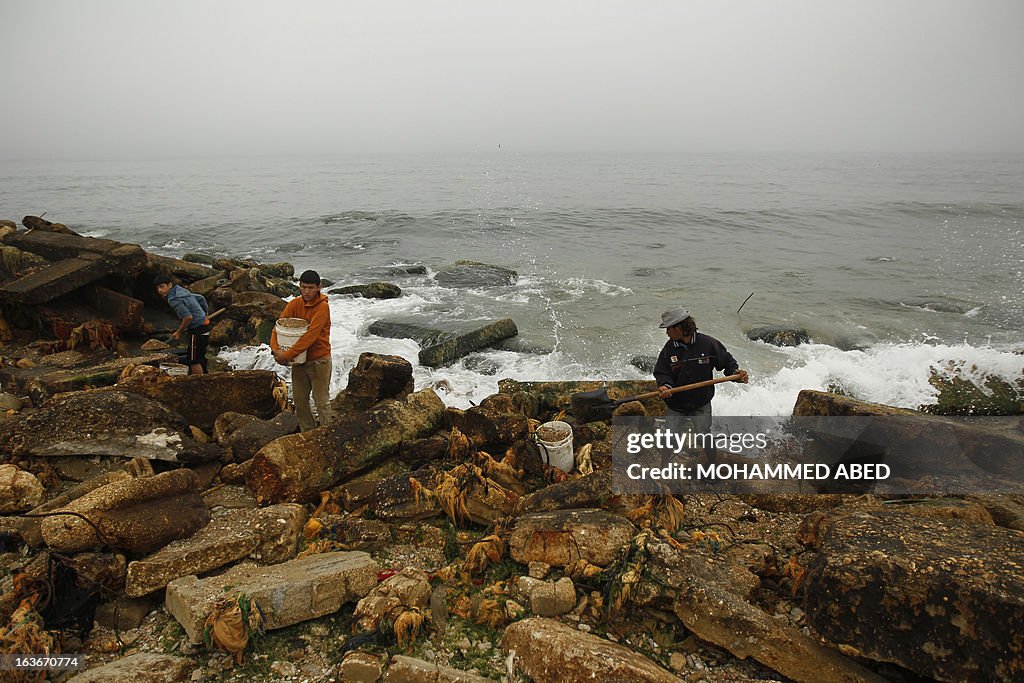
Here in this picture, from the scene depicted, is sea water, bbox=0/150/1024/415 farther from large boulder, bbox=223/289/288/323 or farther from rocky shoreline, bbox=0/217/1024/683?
rocky shoreline, bbox=0/217/1024/683

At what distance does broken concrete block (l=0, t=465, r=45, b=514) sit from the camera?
4234 mm

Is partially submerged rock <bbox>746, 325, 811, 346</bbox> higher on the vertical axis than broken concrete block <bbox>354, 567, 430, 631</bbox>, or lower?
higher

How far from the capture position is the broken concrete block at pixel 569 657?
2646 mm

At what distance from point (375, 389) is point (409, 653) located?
4.32m

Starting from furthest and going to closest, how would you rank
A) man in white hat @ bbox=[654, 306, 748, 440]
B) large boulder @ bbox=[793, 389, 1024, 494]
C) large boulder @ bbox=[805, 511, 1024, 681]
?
man in white hat @ bbox=[654, 306, 748, 440], large boulder @ bbox=[793, 389, 1024, 494], large boulder @ bbox=[805, 511, 1024, 681]

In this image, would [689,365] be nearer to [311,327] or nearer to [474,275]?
[311,327]

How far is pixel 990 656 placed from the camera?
8.04 feet

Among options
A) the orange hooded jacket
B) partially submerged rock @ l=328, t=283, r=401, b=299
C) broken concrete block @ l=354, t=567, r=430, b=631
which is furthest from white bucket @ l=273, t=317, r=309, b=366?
partially submerged rock @ l=328, t=283, r=401, b=299

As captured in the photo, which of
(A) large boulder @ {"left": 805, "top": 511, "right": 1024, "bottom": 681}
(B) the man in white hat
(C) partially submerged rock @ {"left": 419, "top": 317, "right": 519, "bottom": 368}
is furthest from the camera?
(C) partially submerged rock @ {"left": 419, "top": 317, "right": 519, "bottom": 368}

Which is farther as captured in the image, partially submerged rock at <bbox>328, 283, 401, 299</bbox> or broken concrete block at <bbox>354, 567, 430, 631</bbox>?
partially submerged rock at <bbox>328, 283, 401, 299</bbox>

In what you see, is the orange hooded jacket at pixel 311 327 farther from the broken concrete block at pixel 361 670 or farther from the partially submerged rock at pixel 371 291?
the partially submerged rock at pixel 371 291

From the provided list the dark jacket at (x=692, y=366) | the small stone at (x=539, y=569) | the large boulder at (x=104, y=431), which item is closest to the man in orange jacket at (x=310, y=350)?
the large boulder at (x=104, y=431)

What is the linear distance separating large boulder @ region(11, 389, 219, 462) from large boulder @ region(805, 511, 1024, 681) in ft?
17.7

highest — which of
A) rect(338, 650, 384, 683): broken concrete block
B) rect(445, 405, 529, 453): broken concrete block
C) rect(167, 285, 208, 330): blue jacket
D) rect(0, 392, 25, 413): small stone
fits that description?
rect(167, 285, 208, 330): blue jacket
